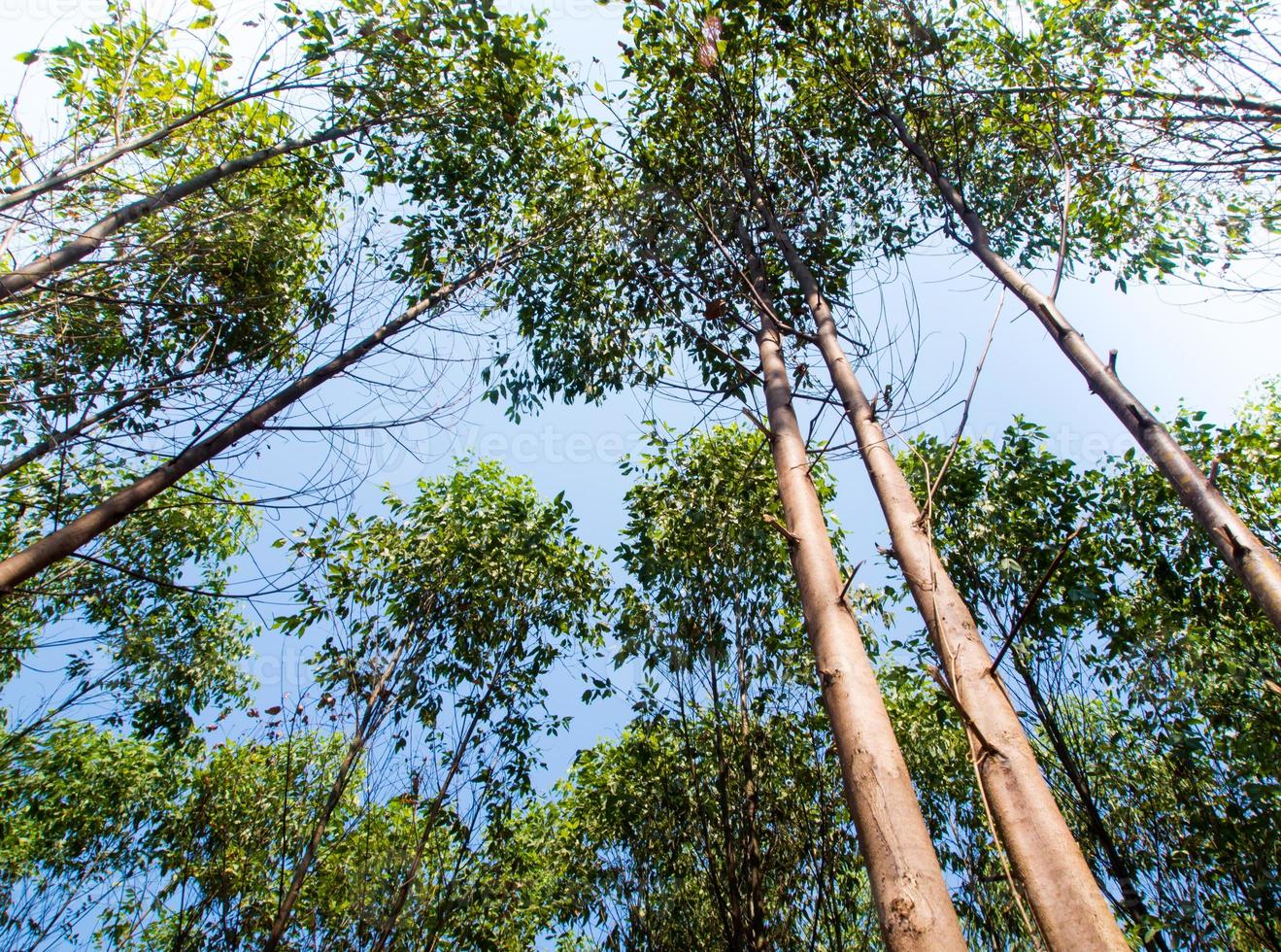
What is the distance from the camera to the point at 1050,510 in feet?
20.5

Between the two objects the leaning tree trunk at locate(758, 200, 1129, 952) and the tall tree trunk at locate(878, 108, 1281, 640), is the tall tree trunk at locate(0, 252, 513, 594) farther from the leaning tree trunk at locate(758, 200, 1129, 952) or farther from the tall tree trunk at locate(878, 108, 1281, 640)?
the tall tree trunk at locate(878, 108, 1281, 640)

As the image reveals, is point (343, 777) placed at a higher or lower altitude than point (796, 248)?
lower

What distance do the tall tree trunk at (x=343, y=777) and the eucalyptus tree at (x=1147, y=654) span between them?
5.20 metres

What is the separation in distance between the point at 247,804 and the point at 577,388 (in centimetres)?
590

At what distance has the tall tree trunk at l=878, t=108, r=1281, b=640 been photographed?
8.52 feet

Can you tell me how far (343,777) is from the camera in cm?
477

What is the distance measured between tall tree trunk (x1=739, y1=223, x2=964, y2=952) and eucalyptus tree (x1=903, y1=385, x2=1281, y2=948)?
3.80 m

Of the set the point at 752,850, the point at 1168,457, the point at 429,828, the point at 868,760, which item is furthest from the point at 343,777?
the point at 1168,457

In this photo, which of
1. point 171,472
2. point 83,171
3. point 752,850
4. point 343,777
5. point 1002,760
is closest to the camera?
point 1002,760

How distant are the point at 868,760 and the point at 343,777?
4.38m

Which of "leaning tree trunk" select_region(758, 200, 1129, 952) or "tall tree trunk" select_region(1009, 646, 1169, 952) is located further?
"tall tree trunk" select_region(1009, 646, 1169, 952)

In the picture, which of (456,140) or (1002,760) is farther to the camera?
(456,140)

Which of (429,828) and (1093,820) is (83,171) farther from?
(1093,820)

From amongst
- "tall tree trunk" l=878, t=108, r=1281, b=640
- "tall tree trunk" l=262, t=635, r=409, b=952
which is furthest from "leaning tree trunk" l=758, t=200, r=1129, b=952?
"tall tree trunk" l=262, t=635, r=409, b=952
